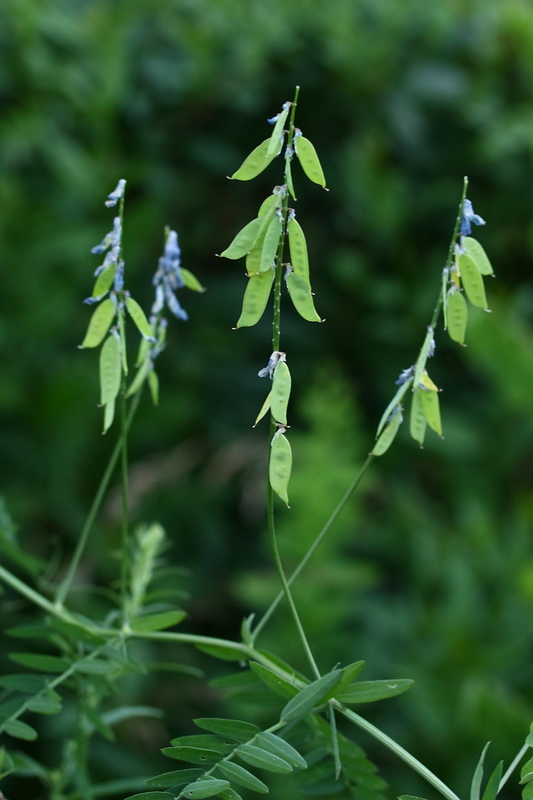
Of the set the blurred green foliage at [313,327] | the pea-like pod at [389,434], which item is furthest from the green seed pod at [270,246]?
the blurred green foliage at [313,327]

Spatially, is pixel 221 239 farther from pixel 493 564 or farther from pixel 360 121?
pixel 493 564

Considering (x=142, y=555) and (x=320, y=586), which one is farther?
(x=320, y=586)

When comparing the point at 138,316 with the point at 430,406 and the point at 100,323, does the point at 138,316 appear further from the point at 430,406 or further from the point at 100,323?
the point at 430,406

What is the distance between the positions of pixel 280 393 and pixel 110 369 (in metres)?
0.11

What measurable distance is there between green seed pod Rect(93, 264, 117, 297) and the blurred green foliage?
1.13m

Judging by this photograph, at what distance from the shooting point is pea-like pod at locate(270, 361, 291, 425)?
402 mm

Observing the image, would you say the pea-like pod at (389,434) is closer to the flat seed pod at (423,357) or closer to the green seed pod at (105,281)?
the flat seed pod at (423,357)

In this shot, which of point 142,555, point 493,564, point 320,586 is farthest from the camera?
point 493,564

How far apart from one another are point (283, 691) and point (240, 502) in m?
1.44

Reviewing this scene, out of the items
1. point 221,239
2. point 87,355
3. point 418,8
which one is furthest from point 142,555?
point 418,8

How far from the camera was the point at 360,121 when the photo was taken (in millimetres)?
1990

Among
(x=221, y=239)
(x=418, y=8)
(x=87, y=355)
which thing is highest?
(x=418, y=8)

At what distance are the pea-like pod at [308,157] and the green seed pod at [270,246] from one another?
29 mm

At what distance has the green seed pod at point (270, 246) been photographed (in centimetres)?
40
